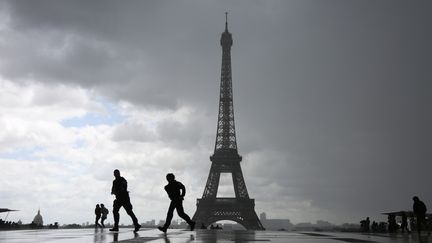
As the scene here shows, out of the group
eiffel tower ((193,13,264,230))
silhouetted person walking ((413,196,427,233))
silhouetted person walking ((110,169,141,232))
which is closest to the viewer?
silhouetted person walking ((110,169,141,232))

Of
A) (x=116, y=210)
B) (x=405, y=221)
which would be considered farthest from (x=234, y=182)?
(x=116, y=210)

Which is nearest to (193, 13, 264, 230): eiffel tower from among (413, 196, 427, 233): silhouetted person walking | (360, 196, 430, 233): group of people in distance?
(360, 196, 430, 233): group of people in distance

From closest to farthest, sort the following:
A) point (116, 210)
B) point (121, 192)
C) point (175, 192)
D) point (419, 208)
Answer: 1. point (175, 192)
2. point (121, 192)
3. point (116, 210)
4. point (419, 208)

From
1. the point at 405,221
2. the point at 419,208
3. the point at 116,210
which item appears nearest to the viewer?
the point at 116,210

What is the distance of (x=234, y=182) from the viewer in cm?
9400

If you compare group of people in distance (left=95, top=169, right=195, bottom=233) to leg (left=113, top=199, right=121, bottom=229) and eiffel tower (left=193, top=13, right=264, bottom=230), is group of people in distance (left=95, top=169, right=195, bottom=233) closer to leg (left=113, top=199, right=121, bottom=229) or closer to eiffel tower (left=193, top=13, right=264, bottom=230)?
leg (left=113, top=199, right=121, bottom=229)

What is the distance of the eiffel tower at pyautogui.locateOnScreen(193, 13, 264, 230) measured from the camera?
293 ft

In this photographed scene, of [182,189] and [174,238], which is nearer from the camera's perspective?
[174,238]

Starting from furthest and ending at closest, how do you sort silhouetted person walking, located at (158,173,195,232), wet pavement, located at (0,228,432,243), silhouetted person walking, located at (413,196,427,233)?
silhouetted person walking, located at (413,196,427,233)
silhouetted person walking, located at (158,173,195,232)
wet pavement, located at (0,228,432,243)

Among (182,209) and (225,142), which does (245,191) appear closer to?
(225,142)

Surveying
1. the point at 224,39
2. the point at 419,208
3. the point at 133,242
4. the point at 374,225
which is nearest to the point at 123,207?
the point at 133,242

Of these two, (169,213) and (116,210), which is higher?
(116,210)

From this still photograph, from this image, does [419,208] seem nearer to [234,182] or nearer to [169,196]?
[169,196]

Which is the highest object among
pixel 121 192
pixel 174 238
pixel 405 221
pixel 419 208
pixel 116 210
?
pixel 121 192
